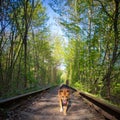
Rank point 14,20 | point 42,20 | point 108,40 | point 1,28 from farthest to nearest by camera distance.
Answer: point 42,20 → point 108,40 → point 14,20 → point 1,28

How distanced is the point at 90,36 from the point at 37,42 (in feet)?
65.8

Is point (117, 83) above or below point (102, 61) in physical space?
below

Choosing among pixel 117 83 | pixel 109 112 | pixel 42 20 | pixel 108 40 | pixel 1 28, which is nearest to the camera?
pixel 109 112

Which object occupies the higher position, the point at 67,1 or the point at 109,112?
the point at 67,1

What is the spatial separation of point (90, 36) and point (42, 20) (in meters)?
12.1

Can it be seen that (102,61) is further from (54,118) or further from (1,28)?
(54,118)

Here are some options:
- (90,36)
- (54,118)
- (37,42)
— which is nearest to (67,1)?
(90,36)

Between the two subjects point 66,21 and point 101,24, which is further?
point 66,21

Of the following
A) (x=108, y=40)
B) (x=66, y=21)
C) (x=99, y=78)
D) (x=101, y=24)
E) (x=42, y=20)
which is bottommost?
(x=99, y=78)

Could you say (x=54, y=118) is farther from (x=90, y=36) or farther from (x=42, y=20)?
(x=42, y=20)

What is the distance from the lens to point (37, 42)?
1543 inches

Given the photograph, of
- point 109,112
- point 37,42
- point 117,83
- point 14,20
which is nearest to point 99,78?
point 117,83

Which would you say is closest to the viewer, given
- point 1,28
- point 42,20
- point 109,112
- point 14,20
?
point 109,112

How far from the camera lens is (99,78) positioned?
19.2m
